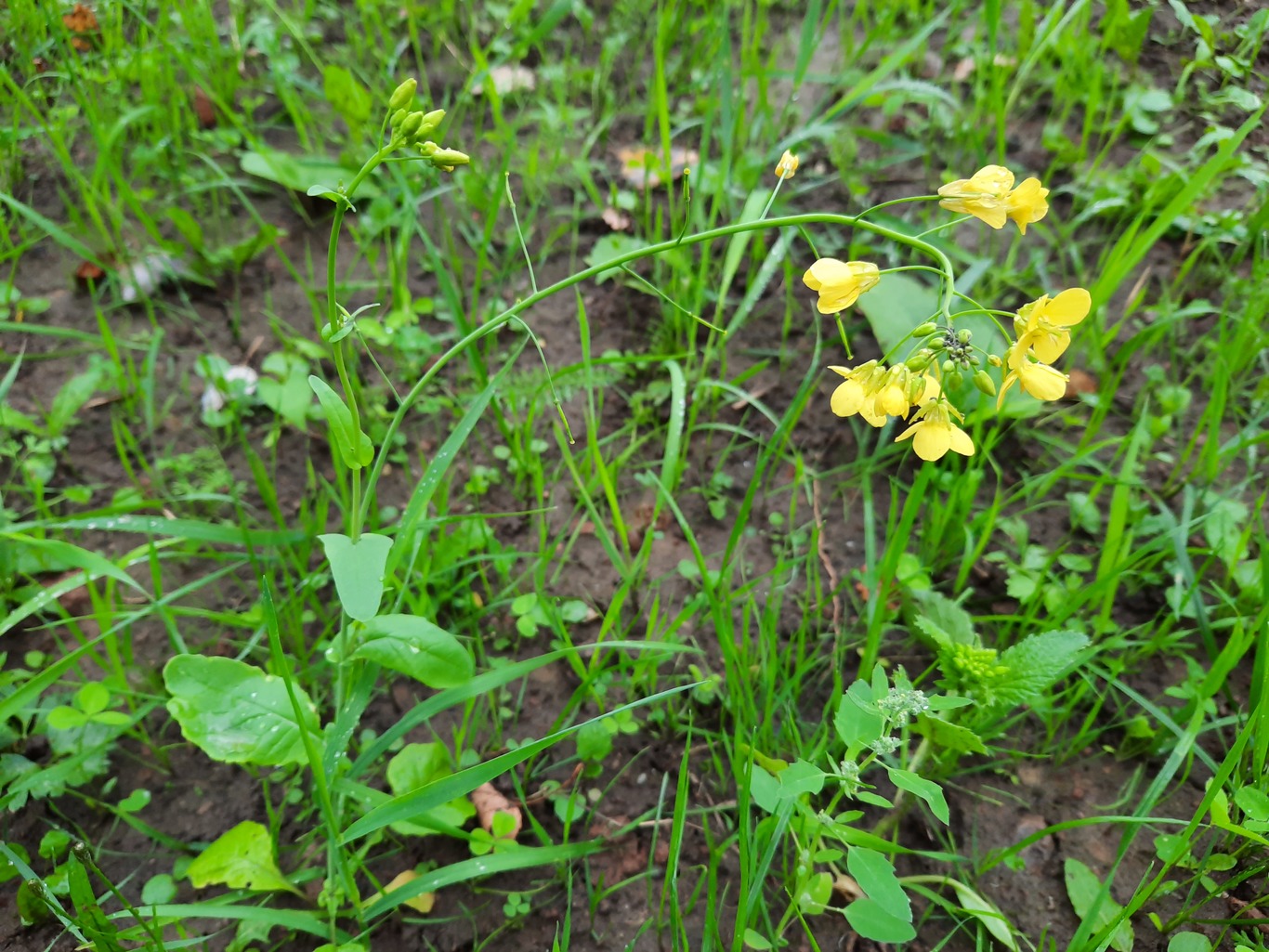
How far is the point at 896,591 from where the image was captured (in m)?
1.67

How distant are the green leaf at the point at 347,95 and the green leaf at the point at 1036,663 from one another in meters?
2.15

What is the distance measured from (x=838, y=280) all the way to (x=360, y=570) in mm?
794

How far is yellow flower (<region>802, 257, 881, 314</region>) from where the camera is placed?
1119 mm

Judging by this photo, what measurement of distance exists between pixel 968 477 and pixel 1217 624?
54 centimetres

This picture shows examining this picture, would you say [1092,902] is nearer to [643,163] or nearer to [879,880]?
[879,880]

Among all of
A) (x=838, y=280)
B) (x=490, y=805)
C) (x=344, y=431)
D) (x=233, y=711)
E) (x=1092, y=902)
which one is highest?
(x=838, y=280)

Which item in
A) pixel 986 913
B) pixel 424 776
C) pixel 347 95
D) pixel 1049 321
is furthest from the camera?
pixel 347 95

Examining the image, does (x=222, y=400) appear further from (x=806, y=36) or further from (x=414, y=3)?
(x=806, y=36)

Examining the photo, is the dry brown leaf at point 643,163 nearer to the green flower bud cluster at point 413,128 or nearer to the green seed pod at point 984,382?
the green flower bud cluster at point 413,128

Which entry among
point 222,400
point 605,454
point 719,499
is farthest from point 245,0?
point 719,499

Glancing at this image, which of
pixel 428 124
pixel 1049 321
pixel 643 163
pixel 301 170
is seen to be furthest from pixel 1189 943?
pixel 301 170

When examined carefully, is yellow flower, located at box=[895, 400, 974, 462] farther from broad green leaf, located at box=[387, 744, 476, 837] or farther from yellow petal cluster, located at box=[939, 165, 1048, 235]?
broad green leaf, located at box=[387, 744, 476, 837]

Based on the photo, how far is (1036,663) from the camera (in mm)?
1360

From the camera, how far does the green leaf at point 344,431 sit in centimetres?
117
